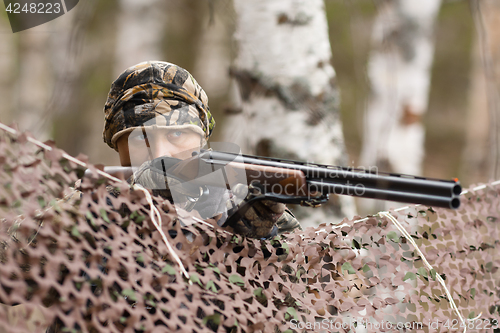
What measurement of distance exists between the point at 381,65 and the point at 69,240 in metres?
2.37

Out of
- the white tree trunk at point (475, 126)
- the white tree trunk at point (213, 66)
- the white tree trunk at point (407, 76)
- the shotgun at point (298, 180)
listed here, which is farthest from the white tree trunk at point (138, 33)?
the white tree trunk at point (475, 126)

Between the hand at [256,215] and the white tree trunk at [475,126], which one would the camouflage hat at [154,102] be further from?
the white tree trunk at [475,126]

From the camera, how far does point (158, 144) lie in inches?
45.9

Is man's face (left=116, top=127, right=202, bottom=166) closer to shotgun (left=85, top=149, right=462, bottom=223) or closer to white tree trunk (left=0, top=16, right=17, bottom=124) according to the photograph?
shotgun (left=85, top=149, right=462, bottom=223)

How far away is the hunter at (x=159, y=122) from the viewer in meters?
1.09

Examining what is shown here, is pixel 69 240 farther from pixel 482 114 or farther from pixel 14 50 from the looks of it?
pixel 482 114

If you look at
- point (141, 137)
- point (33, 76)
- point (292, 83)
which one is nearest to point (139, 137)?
point (141, 137)

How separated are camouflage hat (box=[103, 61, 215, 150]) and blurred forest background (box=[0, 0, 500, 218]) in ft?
9.12

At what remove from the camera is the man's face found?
1.17 m

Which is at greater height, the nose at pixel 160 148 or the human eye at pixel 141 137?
the human eye at pixel 141 137

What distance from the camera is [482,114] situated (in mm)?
5539

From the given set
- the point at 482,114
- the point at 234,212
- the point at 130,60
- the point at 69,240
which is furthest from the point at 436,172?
the point at 69,240

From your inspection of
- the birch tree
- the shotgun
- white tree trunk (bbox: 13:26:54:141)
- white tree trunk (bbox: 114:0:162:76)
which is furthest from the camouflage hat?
white tree trunk (bbox: 13:26:54:141)

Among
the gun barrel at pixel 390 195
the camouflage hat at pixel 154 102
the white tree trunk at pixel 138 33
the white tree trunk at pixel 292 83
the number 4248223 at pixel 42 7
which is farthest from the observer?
the white tree trunk at pixel 138 33
